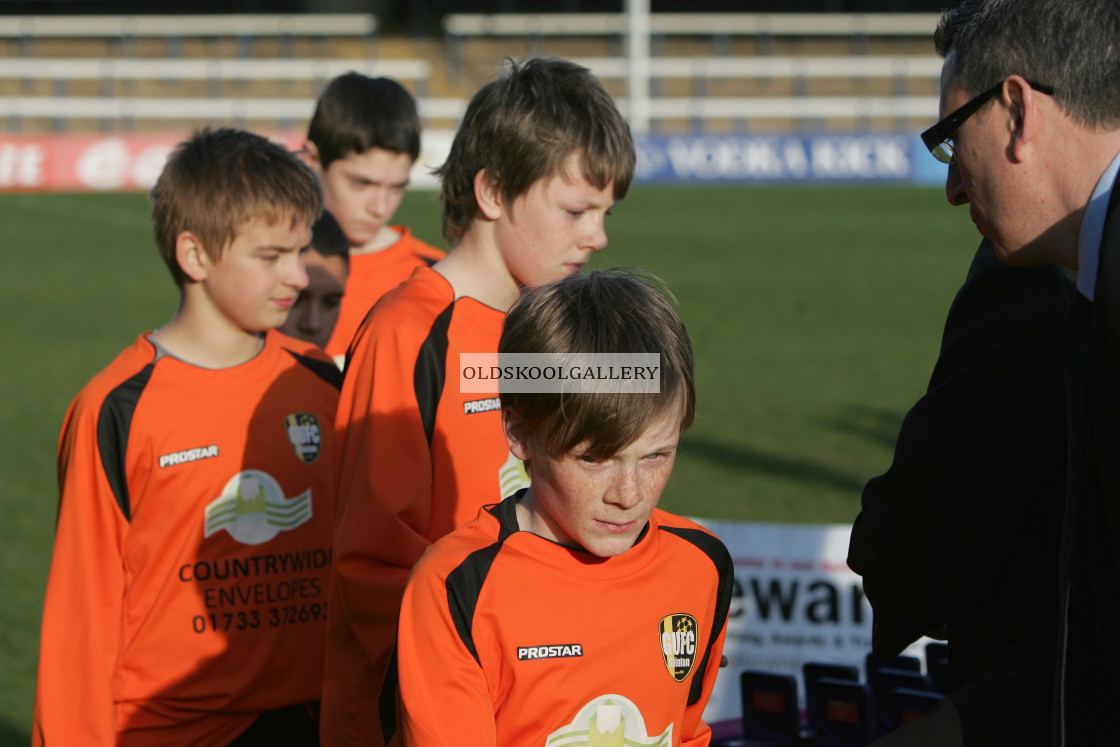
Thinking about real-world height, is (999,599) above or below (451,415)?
below

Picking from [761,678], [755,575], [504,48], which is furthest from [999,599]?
[504,48]

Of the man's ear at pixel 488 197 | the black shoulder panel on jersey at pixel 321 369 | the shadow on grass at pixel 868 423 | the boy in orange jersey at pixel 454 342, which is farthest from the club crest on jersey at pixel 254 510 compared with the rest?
the shadow on grass at pixel 868 423

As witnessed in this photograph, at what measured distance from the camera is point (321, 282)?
364 centimetres

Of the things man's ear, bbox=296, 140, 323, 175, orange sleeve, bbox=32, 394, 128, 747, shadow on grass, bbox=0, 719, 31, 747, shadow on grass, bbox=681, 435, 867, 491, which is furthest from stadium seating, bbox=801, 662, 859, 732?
shadow on grass, bbox=681, 435, 867, 491

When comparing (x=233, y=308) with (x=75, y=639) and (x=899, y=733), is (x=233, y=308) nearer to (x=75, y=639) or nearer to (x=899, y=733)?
(x=75, y=639)

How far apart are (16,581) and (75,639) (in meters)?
3.21

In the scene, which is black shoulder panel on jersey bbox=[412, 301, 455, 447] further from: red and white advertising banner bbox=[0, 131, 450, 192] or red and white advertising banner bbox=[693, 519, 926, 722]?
red and white advertising banner bbox=[0, 131, 450, 192]

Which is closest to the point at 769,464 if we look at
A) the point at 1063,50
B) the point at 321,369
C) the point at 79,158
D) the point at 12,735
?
the point at 12,735

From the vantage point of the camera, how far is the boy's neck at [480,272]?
2.43 meters

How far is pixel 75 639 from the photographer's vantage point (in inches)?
94.8

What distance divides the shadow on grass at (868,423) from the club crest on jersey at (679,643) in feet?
19.0

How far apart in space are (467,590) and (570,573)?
18 cm

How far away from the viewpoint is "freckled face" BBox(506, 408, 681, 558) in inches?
72.4

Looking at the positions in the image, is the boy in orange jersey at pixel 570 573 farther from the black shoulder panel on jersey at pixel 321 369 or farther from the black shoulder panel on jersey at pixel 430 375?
the black shoulder panel on jersey at pixel 321 369
